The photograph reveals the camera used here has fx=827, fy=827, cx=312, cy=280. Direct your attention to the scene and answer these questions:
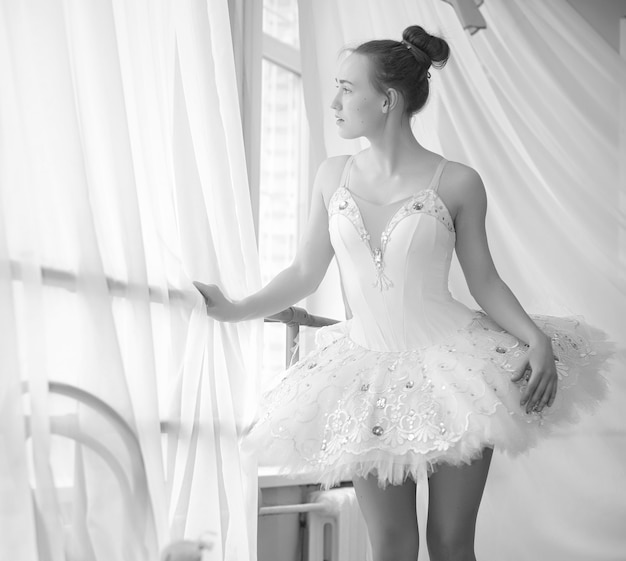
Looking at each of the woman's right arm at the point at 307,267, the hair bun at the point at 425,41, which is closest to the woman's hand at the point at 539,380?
the woman's right arm at the point at 307,267

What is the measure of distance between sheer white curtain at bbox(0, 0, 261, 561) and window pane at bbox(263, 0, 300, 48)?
4.64ft

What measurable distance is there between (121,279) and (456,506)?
2.48ft

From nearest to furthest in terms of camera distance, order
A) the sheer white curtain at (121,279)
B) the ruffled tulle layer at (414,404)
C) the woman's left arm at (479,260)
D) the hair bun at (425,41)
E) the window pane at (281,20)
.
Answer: the sheer white curtain at (121,279) < the ruffled tulle layer at (414,404) < the woman's left arm at (479,260) < the hair bun at (425,41) < the window pane at (281,20)

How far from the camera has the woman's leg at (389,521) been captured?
5.13 ft

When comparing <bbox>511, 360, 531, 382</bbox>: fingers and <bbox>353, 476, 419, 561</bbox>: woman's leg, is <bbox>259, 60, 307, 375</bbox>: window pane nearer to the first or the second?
<bbox>353, 476, 419, 561</bbox>: woman's leg

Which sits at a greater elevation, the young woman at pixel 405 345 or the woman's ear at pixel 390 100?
the woman's ear at pixel 390 100

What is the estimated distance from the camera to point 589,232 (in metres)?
2.07

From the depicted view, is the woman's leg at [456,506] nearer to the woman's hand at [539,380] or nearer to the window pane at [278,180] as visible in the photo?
the woman's hand at [539,380]

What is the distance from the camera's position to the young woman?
143 cm

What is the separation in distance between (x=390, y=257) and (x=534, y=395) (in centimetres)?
38

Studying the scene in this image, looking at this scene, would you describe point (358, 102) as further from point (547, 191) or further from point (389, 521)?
point (389, 521)

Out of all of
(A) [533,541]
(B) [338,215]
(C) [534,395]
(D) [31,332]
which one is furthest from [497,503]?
(D) [31,332]

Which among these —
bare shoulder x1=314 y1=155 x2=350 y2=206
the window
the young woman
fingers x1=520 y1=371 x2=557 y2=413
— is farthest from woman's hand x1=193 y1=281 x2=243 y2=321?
the window

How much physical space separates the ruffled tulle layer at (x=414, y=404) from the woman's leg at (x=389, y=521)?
6cm
